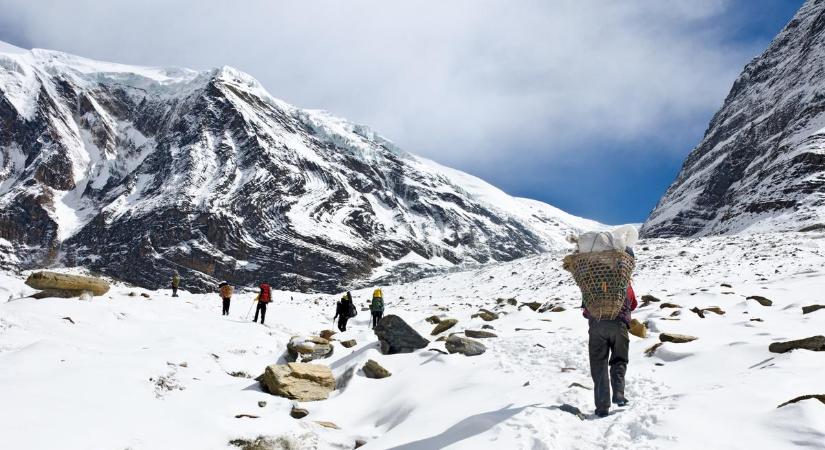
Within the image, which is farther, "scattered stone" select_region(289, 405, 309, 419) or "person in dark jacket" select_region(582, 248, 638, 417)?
"scattered stone" select_region(289, 405, 309, 419)

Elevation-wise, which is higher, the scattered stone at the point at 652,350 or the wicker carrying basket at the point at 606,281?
the wicker carrying basket at the point at 606,281

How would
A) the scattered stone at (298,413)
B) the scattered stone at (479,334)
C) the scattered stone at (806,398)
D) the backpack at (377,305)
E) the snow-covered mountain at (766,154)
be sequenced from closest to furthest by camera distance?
the scattered stone at (806,398), the scattered stone at (298,413), the scattered stone at (479,334), the backpack at (377,305), the snow-covered mountain at (766,154)

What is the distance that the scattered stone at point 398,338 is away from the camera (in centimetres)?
1338

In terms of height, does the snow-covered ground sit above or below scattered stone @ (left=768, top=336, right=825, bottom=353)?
below

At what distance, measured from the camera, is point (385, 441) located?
7.53 metres

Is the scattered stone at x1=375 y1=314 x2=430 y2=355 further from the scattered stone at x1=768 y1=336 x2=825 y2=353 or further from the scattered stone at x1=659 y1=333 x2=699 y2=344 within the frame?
the scattered stone at x1=768 y1=336 x2=825 y2=353

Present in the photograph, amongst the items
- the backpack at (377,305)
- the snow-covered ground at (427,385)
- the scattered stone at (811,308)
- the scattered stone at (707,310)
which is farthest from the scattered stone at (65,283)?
the scattered stone at (811,308)

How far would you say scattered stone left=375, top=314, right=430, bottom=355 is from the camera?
13383 millimetres

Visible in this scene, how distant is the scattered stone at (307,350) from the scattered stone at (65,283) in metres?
8.57

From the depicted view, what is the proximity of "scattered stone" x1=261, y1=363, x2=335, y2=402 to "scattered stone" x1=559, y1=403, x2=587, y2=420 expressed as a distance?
18.7 feet

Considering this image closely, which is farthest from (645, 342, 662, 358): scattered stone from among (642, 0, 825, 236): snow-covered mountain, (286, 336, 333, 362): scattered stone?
(642, 0, 825, 236): snow-covered mountain

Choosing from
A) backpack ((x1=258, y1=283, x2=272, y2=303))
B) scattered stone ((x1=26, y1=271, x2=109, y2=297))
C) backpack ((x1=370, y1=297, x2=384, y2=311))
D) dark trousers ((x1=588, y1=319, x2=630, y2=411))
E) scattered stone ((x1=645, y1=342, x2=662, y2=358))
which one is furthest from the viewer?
backpack ((x1=258, y1=283, x2=272, y2=303))

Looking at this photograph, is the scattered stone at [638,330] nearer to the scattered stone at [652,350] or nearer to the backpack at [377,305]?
the scattered stone at [652,350]

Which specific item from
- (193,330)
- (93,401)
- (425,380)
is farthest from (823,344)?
(193,330)
